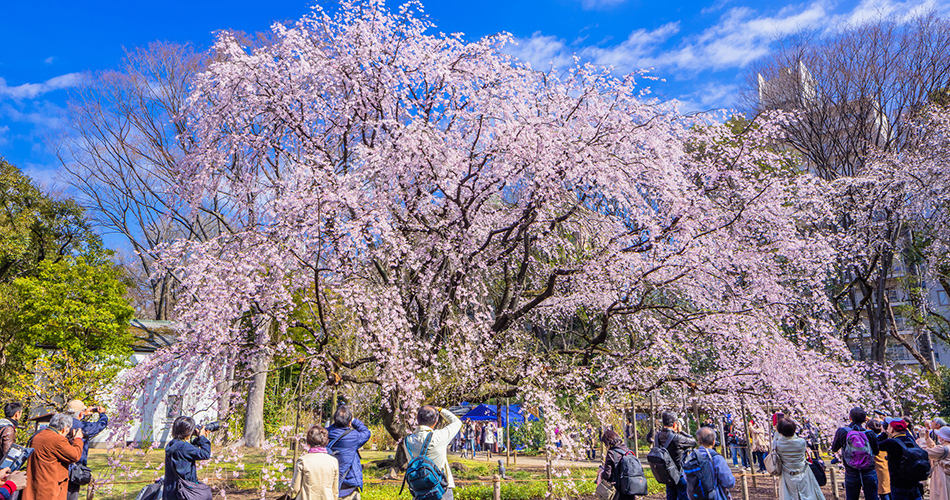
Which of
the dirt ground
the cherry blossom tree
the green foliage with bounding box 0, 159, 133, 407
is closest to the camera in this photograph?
the cherry blossom tree

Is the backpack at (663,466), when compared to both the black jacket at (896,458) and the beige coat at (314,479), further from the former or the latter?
the black jacket at (896,458)

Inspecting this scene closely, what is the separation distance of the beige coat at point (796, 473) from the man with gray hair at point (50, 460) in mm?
6809

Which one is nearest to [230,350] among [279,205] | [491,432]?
[279,205]

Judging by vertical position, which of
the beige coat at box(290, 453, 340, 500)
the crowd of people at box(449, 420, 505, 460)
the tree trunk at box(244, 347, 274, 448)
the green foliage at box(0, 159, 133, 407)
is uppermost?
the green foliage at box(0, 159, 133, 407)

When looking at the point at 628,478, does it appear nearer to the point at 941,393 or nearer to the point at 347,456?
the point at 347,456

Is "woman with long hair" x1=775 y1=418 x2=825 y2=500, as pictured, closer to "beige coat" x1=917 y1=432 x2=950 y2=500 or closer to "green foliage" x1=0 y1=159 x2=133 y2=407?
"beige coat" x1=917 y1=432 x2=950 y2=500

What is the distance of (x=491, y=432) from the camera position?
66.6 feet

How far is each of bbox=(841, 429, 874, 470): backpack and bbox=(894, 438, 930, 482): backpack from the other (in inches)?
11.9

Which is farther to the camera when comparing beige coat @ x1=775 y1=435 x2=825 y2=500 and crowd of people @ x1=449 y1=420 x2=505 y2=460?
crowd of people @ x1=449 y1=420 x2=505 y2=460

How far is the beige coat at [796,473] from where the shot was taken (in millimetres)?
5281

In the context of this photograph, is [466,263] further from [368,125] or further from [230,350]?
[230,350]

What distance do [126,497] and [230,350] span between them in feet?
13.8

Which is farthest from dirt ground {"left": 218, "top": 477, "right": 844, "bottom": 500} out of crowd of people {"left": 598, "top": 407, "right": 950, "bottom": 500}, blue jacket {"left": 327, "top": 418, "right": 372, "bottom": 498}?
blue jacket {"left": 327, "top": 418, "right": 372, "bottom": 498}

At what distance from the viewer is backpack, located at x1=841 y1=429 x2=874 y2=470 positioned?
20.0 feet
